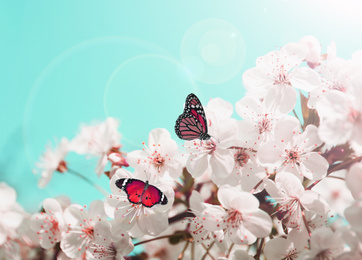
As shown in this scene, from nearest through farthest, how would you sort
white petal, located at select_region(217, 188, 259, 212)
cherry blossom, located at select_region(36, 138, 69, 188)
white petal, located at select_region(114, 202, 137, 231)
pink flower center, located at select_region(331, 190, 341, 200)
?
white petal, located at select_region(217, 188, 259, 212), white petal, located at select_region(114, 202, 137, 231), cherry blossom, located at select_region(36, 138, 69, 188), pink flower center, located at select_region(331, 190, 341, 200)

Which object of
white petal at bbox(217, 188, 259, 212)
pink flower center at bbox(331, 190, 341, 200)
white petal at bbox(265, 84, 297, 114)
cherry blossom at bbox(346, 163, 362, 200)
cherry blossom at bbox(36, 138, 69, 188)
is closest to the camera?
cherry blossom at bbox(346, 163, 362, 200)

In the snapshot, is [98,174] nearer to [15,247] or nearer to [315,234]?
[15,247]

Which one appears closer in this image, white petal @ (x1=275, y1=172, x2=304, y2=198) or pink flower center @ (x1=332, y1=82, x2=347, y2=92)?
white petal @ (x1=275, y1=172, x2=304, y2=198)

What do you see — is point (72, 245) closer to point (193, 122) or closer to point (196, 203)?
point (196, 203)

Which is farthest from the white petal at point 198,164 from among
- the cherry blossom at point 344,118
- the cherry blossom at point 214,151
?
the cherry blossom at point 344,118

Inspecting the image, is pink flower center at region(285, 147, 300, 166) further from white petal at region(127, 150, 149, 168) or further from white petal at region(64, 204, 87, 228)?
white petal at region(64, 204, 87, 228)

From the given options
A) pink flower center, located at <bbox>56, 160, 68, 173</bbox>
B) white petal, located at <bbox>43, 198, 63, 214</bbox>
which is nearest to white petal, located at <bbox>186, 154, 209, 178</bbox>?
white petal, located at <bbox>43, 198, 63, 214</bbox>

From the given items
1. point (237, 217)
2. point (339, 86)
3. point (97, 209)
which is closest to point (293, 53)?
point (339, 86)
